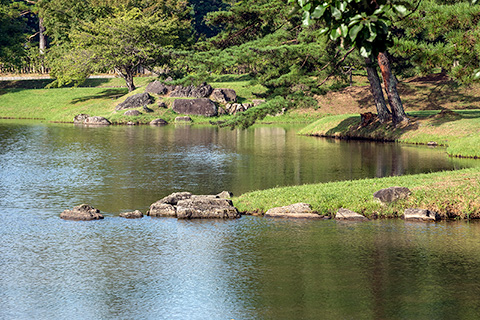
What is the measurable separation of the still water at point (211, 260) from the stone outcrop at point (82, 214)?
0.41 metres

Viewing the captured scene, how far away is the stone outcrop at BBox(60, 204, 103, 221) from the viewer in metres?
18.0

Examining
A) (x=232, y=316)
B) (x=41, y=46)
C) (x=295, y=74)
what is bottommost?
(x=232, y=316)

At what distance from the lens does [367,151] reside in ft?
117

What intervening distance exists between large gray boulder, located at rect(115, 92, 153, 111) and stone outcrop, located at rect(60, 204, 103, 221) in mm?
47454

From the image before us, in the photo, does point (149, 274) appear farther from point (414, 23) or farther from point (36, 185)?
point (414, 23)

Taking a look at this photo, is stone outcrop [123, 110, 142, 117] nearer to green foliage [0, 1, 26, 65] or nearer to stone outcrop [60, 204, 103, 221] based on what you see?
green foliage [0, 1, 26, 65]

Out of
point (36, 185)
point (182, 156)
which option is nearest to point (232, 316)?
point (36, 185)

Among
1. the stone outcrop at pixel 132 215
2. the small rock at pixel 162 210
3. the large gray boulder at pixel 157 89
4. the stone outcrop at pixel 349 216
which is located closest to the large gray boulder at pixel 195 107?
the large gray boulder at pixel 157 89

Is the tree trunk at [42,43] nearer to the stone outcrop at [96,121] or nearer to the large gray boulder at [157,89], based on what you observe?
the large gray boulder at [157,89]

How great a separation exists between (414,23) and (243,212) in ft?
42.2

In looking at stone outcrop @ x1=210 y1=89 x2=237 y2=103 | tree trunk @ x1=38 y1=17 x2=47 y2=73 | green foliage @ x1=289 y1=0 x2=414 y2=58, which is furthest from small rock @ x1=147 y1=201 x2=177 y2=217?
tree trunk @ x1=38 y1=17 x2=47 y2=73

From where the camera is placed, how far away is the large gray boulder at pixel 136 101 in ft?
213

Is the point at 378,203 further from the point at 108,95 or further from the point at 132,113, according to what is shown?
the point at 108,95

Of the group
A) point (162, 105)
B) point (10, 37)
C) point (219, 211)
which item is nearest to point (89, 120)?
point (162, 105)
